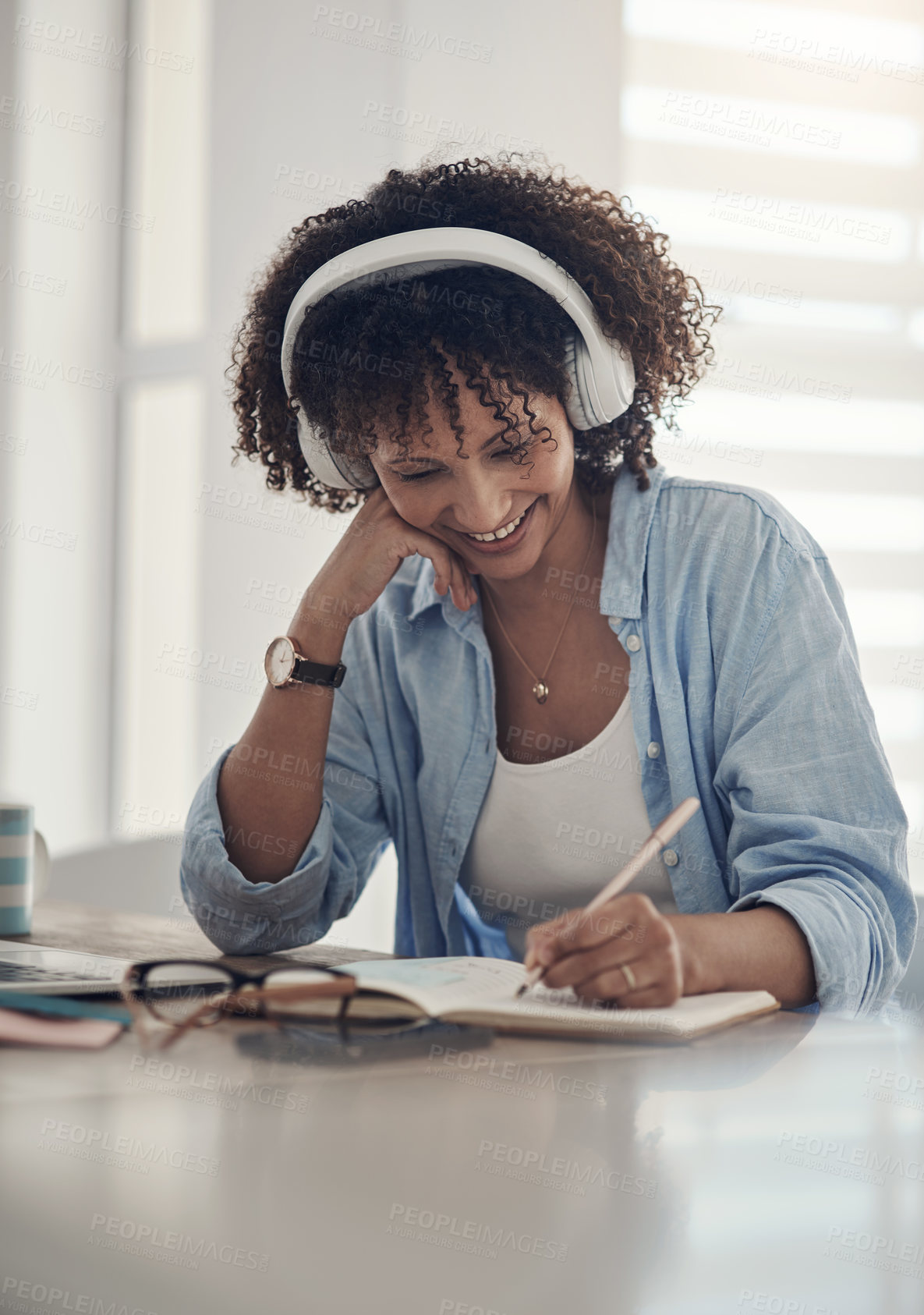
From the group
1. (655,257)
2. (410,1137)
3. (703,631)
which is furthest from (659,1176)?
(655,257)

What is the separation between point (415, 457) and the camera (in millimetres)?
1014

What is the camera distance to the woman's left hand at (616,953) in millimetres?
685

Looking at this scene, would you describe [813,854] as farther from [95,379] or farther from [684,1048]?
[95,379]

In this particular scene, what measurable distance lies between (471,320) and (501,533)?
8.3 inches

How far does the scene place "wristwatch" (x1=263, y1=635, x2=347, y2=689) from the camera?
1.12 m

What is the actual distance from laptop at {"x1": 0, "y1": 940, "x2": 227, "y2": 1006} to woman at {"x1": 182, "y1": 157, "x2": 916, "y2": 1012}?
0.55 feet

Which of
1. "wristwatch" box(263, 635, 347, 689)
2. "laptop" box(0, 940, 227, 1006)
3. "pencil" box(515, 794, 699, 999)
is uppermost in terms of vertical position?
"wristwatch" box(263, 635, 347, 689)

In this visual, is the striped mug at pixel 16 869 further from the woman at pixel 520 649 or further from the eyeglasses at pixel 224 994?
the eyeglasses at pixel 224 994

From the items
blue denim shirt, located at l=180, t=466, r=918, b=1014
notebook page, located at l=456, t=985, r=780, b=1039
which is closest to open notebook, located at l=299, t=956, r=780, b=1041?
notebook page, located at l=456, t=985, r=780, b=1039

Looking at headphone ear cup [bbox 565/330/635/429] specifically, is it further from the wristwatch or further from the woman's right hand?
the wristwatch

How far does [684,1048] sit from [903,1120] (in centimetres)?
→ 13

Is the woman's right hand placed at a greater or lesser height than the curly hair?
lesser

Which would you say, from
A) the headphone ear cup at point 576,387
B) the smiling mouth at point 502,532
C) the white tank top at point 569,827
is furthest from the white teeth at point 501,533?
the white tank top at point 569,827

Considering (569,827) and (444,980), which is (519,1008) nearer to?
(444,980)
